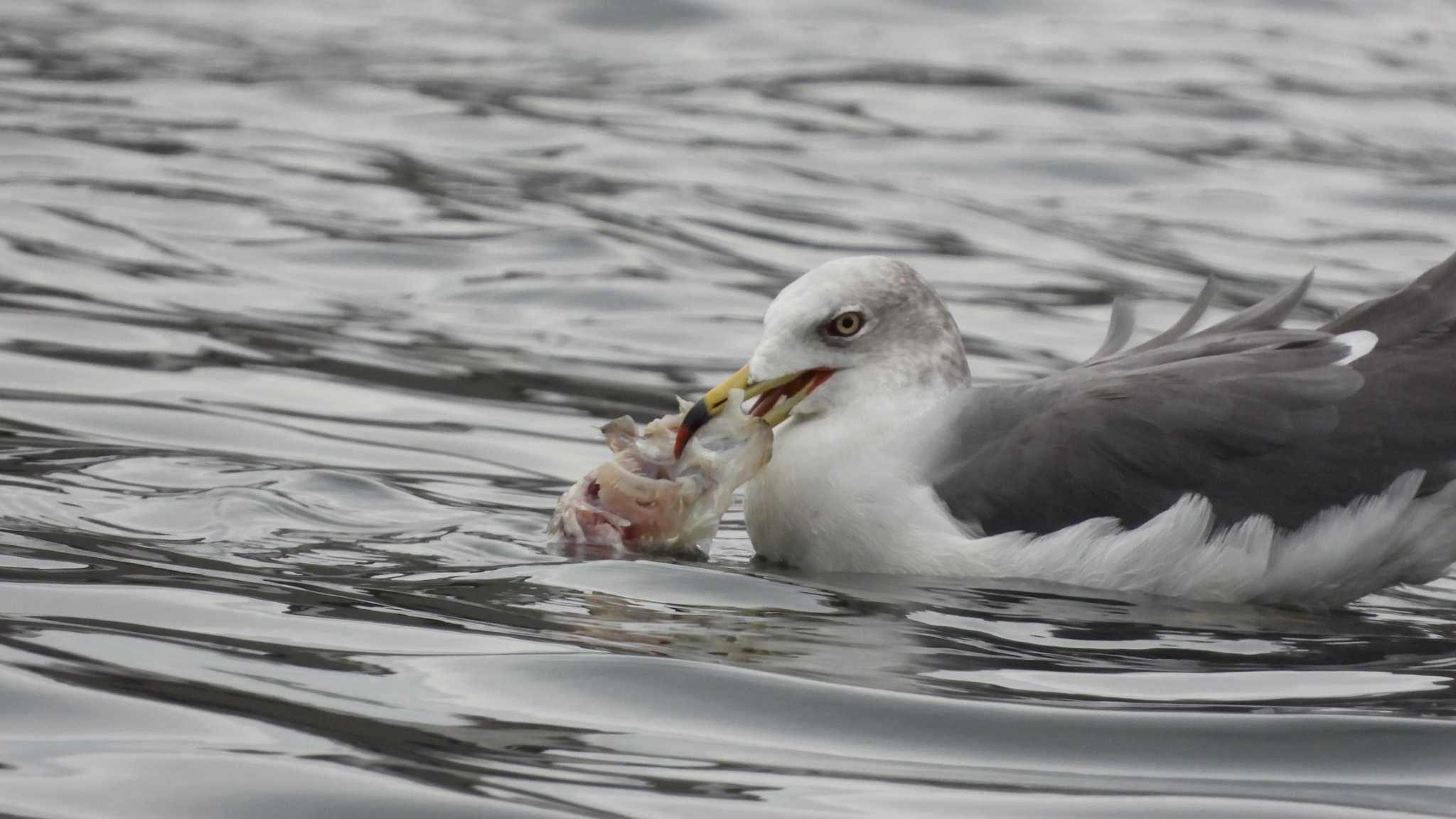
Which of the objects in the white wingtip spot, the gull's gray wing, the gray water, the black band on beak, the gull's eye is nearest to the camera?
the gray water

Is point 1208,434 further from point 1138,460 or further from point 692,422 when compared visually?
point 692,422

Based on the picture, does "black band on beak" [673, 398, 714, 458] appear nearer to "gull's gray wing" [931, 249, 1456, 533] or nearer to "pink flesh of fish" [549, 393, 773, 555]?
"pink flesh of fish" [549, 393, 773, 555]

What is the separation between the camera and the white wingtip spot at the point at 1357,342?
21.9 ft

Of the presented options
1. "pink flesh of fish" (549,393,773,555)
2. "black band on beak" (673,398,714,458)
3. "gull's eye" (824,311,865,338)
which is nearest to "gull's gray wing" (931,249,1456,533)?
"gull's eye" (824,311,865,338)

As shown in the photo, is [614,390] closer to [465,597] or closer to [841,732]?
[465,597]

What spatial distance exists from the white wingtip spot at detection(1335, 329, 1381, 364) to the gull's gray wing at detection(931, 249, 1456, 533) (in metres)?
0.02

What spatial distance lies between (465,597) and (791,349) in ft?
4.84

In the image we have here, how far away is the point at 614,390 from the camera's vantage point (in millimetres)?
9836

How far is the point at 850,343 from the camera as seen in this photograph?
6891mm

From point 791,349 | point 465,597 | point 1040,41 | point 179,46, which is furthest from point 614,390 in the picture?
point 1040,41

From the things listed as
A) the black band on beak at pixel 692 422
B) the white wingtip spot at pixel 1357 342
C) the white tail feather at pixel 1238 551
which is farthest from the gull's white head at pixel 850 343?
the white wingtip spot at pixel 1357 342

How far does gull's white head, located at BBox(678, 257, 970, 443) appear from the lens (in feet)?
22.2

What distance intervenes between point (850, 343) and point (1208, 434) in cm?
114

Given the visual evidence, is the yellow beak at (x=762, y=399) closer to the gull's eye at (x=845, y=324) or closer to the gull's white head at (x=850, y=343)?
the gull's white head at (x=850, y=343)
